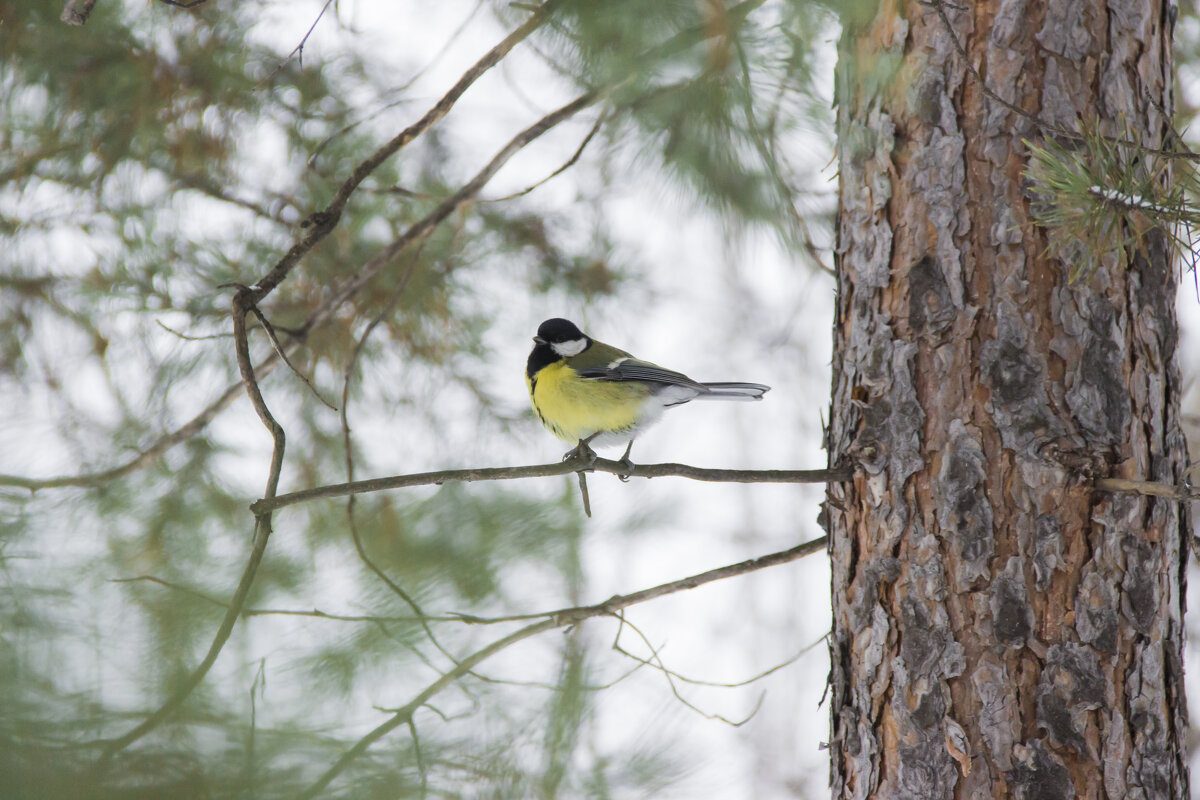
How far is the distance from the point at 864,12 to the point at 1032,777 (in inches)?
50.0

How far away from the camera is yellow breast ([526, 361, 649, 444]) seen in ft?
7.88

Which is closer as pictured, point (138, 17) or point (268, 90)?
point (138, 17)

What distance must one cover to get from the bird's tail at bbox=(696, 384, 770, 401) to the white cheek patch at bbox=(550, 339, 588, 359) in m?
0.38

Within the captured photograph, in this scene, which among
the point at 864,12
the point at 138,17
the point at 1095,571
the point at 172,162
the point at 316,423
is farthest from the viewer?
the point at 316,423

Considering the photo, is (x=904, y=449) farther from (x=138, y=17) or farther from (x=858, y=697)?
(x=138, y=17)

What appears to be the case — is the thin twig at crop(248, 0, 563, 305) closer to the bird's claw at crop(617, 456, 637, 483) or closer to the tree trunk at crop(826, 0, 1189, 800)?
the tree trunk at crop(826, 0, 1189, 800)

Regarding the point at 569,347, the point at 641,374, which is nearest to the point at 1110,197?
the point at 641,374

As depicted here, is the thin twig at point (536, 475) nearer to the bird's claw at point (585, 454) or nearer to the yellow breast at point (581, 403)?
the bird's claw at point (585, 454)

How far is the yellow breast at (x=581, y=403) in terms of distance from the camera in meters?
2.40

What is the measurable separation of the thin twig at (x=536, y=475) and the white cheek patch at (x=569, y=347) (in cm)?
65

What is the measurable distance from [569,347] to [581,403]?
0.21m

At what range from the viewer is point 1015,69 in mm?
1619

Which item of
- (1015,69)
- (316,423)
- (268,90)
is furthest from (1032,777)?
(268,90)

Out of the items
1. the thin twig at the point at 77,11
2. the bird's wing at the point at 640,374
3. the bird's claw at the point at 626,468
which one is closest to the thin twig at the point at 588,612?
the bird's claw at the point at 626,468
